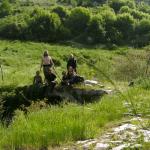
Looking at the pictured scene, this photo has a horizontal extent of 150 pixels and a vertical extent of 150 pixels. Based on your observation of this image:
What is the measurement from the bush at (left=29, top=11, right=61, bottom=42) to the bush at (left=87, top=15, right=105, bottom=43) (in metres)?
4.66

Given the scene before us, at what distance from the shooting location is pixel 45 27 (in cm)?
7031

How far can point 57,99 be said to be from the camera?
54.5 ft

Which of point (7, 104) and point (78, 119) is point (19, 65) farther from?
point (78, 119)

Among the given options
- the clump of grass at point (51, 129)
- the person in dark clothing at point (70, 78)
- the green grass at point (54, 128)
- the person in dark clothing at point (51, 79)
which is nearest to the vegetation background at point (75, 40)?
the person in dark clothing at point (70, 78)

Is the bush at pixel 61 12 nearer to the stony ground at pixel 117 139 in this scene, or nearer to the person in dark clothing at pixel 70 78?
the person in dark clothing at pixel 70 78

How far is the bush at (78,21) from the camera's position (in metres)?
73.0

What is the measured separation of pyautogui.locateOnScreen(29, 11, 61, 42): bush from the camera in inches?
2729

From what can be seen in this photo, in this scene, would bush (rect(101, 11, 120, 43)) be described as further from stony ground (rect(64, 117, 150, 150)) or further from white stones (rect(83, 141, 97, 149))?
white stones (rect(83, 141, 97, 149))

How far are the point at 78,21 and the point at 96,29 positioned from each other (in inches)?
149

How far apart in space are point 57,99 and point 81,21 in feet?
188

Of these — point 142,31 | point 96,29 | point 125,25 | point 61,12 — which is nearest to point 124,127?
point 96,29

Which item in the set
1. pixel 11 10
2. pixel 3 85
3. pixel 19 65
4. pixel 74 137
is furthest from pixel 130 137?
pixel 11 10

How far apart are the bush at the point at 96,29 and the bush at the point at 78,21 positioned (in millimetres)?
1193

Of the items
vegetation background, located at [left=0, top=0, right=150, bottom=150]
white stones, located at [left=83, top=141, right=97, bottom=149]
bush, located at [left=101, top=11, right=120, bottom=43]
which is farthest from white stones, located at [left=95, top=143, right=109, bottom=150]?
bush, located at [left=101, top=11, right=120, bottom=43]
